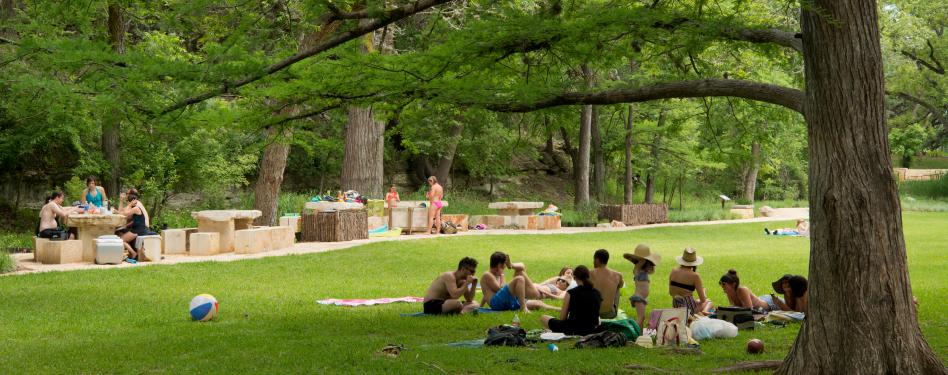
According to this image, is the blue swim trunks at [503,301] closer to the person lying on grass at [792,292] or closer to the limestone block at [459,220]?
the person lying on grass at [792,292]

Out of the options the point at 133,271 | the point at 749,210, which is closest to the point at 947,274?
the point at 133,271

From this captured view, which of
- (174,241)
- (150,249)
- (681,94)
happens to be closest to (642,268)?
(681,94)

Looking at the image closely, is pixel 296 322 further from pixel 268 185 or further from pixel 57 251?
pixel 268 185

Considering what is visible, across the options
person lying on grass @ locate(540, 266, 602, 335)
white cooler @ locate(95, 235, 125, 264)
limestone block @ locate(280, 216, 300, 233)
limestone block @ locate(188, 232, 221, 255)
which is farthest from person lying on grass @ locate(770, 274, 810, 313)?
limestone block @ locate(280, 216, 300, 233)

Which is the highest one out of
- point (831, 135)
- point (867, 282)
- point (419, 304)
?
point (831, 135)

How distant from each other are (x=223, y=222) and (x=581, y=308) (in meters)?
13.6

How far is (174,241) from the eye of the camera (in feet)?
71.8

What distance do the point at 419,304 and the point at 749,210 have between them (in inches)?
1371

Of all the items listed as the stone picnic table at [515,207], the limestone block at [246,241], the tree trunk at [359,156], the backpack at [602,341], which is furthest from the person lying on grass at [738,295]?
the stone picnic table at [515,207]

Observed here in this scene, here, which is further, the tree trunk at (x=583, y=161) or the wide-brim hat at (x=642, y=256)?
the tree trunk at (x=583, y=161)

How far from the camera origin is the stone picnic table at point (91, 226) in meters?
19.2

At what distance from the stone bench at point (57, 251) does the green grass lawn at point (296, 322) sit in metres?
2.09

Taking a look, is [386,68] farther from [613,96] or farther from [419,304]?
[419,304]

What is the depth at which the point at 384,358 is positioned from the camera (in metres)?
9.31
